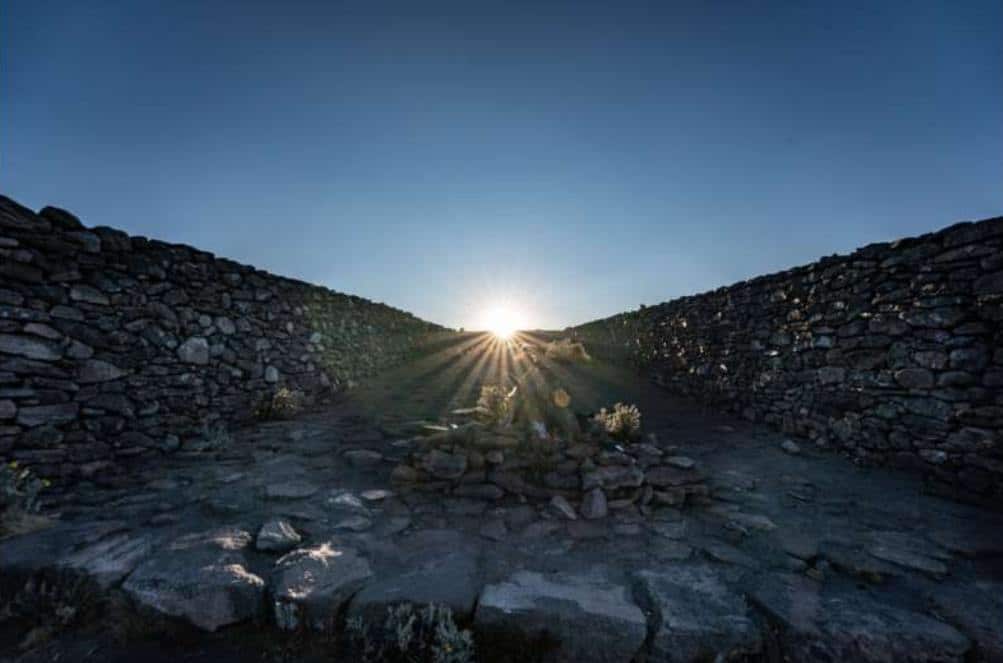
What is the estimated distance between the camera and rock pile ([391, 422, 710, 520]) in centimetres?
440

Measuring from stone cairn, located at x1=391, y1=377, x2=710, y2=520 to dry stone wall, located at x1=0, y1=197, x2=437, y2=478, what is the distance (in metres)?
3.73

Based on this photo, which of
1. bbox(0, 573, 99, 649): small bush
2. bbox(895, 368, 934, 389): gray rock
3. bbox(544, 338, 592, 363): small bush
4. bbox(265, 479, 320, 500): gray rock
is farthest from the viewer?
bbox(544, 338, 592, 363): small bush

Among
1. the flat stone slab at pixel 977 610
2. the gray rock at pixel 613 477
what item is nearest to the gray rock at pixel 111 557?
the gray rock at pixel 613 477

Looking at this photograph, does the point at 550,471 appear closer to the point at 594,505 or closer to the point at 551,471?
the point at 551,471

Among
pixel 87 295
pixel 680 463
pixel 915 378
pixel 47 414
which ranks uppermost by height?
pixel 87 295

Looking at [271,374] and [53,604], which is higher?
[271,374]

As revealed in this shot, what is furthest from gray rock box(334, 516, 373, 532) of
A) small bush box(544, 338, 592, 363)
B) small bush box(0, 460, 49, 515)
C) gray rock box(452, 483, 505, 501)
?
small bush box(544, 338, 592, 363)

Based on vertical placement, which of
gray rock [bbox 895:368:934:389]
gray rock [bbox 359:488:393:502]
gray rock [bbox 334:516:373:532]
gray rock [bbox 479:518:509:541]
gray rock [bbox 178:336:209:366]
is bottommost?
gray rock [bbox 479:518:509:541]

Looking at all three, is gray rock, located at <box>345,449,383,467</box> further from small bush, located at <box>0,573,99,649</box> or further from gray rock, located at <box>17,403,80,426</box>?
gray rock, located at <box>17,403,80,426</box>

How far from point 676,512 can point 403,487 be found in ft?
9.99

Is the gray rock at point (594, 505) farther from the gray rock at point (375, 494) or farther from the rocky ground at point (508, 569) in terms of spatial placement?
the gray rock at point (375, 494)

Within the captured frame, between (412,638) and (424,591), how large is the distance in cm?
30

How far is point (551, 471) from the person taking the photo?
4535 millimetres

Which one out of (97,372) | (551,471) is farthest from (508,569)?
(97,372)
